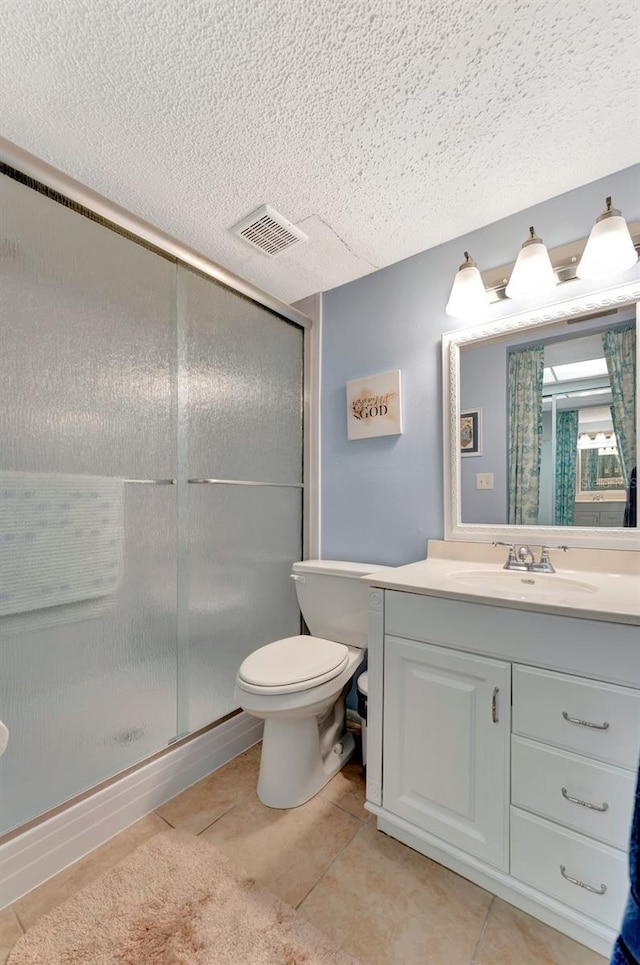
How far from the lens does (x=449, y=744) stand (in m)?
1.13

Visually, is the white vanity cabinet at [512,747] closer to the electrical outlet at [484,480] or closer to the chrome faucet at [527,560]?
the chrome faucet at [527,560]

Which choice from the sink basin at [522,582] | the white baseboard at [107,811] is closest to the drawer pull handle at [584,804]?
the sink basin at [522,582]

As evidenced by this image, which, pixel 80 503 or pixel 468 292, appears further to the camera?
pixel 468 292

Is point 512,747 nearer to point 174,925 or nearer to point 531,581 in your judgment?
point 531,581

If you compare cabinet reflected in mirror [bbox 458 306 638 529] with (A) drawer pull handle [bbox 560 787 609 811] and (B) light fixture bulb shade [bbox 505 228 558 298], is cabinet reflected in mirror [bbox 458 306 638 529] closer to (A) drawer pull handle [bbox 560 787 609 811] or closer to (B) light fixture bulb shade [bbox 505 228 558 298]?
(B) light fixture bulb shade [bbox 505 228 558 298]

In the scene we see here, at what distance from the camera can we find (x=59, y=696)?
4.05 feet

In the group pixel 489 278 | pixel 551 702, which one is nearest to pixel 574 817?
pixel 551 702

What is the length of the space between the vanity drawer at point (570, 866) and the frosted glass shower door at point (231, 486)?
3.83 feet

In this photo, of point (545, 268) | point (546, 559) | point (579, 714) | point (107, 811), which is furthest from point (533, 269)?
point (107, 811)

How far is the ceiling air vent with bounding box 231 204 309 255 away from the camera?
1506 millimetres

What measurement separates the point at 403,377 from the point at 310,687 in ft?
4.32

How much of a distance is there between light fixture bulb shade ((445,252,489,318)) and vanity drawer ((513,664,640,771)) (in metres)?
1.20

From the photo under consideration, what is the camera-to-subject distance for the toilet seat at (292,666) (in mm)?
1335

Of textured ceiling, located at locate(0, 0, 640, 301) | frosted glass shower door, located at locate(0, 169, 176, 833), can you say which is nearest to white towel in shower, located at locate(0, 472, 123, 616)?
frosted glass shower door, located at locate(0, 169, 176, 833)
